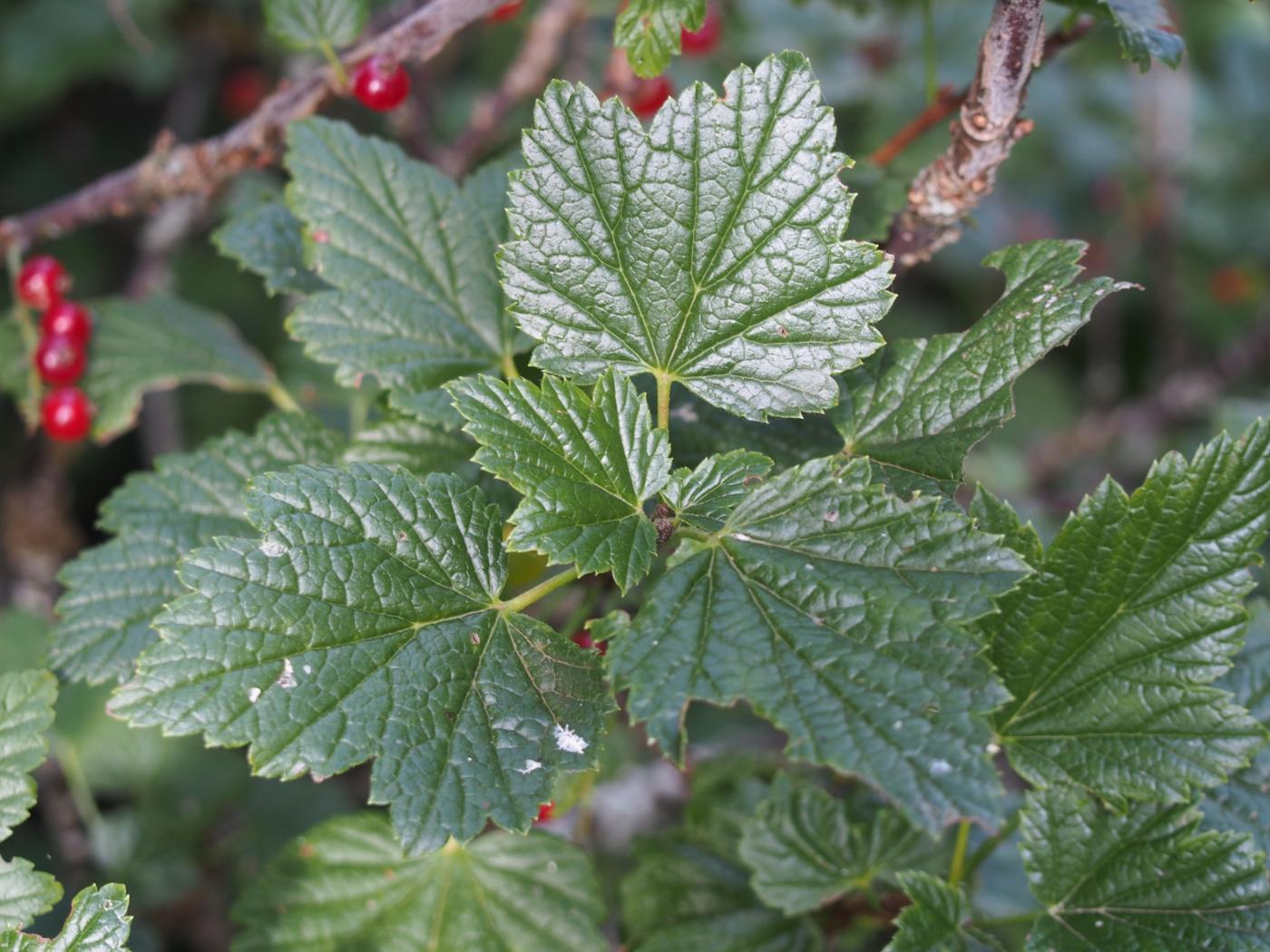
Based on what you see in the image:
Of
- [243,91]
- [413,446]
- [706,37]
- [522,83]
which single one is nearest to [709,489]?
[413,446]

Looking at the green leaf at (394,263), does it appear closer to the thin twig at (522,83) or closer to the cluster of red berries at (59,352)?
the cluster of red berries at (59,352)

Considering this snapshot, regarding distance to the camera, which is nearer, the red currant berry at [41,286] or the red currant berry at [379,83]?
the red currant berry at [379,83]

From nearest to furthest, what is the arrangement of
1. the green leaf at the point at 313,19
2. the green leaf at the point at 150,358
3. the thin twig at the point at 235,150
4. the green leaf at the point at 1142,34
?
the green leaf at the point at 1142,34
the thin twig at the point at 235,150
the green leaf at the point at 313,19
the green leaf at the point at 150,358

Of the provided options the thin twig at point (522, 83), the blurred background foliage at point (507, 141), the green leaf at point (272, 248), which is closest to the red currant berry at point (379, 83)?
the green leaf at point (272, 248)

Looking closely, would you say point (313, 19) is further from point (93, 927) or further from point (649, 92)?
point (93, 927)

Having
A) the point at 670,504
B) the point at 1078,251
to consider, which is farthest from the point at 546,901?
the point at 1078,251

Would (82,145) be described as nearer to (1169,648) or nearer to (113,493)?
(113,493)

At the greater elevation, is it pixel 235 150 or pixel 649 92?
pixel 649 92
